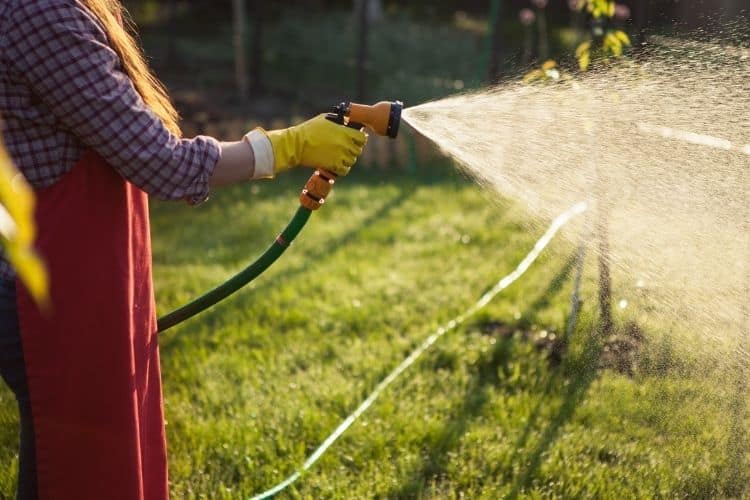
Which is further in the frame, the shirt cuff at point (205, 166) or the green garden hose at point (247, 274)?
the green garden hose at point (247, 274)

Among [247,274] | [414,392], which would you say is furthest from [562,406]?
[247,274]

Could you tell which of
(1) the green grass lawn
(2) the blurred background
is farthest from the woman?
(2) the blurred background

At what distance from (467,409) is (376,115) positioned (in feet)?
4.98

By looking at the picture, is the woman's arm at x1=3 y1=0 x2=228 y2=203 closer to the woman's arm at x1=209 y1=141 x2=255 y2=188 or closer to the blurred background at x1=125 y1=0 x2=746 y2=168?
the woman's arm at x1=209 y1=141 x2=255 y2=188

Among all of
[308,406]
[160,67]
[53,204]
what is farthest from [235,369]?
[160,67]

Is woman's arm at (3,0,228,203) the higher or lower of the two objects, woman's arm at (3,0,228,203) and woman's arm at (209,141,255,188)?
the higher

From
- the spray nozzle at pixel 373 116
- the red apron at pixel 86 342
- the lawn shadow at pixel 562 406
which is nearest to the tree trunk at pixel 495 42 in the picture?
the lawn shadow at pixel 562 406

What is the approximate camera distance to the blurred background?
22.3 ft

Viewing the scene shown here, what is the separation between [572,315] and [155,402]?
6.61 feet

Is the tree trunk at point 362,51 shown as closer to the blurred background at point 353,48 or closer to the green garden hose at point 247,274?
the blurred background at point 353,48

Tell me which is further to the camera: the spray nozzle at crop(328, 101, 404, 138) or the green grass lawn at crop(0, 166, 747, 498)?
the green grass lawn at crop(0, 166, 747, 498)

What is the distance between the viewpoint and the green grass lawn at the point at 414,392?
2.59 meters

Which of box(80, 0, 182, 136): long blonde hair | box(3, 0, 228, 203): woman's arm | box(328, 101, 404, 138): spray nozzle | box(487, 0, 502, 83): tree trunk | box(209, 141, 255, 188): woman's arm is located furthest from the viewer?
box(487, 0, 502, 83): tree trunk

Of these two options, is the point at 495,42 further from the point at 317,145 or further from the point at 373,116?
the point at 317,145
